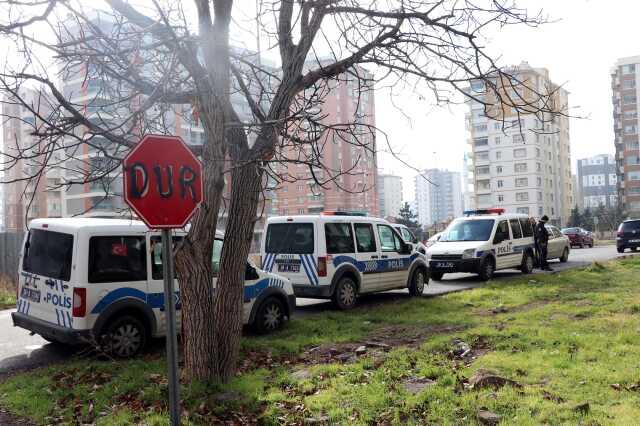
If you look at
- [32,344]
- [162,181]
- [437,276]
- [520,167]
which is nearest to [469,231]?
[437,276]

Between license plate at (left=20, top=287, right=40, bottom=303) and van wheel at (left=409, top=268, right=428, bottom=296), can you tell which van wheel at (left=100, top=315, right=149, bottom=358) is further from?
van wheel at (left=409, top=268, right=428, bottom=296)

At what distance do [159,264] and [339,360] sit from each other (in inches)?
111

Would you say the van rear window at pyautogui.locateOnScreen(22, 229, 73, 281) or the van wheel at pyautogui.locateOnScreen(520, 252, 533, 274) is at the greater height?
the van rear window at pyautogui.locateOnScreen(22, 229, 73, 281)

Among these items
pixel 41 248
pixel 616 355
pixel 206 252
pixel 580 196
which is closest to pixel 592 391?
pixel 616 355

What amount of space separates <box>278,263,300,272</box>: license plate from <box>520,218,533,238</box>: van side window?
9.91 meters

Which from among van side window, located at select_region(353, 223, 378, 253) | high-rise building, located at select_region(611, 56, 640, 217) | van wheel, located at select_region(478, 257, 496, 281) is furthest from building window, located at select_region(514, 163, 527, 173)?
van side window, located at select_region(353, 223, 378, 253)

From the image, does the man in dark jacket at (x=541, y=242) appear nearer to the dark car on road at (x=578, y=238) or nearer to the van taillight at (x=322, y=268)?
the van taillight at (x=322, y=268)

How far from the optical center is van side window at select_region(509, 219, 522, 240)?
18125mm

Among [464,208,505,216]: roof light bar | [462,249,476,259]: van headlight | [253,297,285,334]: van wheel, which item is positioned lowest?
[253,297,285,334]: van wheel

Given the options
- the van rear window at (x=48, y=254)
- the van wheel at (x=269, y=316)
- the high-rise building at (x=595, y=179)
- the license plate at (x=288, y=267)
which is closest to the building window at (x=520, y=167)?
the high-rise building at (x=595, y=179)

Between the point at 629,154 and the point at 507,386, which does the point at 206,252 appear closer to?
the point at 507,386

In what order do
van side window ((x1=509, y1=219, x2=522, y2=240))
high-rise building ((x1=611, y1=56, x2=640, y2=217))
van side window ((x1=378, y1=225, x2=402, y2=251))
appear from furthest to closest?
high-rise building ((x1=611, y1=56, x2=640, y2=217)) < van side window ((x1=509, y1=219, x2=522, y2=240)) < van side window ((x1=378, y1=225, x2=402, y2=251))

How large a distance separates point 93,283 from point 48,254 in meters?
0.85

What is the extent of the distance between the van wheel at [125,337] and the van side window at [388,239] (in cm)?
618
